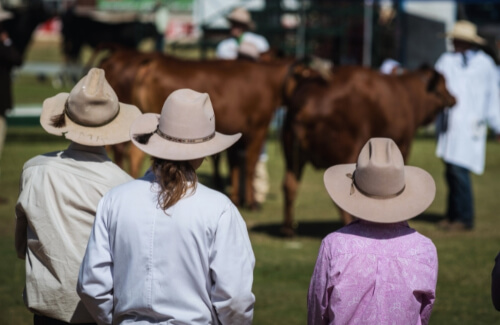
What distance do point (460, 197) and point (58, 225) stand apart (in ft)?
21.1

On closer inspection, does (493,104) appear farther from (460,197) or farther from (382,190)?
(382,190)

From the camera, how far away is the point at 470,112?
9.48m

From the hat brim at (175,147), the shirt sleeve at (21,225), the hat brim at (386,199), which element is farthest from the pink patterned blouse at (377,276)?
the shirt sleeve at (21,225)

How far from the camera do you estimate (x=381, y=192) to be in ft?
11.0

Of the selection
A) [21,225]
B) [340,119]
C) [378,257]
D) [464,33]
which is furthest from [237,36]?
[378,257]

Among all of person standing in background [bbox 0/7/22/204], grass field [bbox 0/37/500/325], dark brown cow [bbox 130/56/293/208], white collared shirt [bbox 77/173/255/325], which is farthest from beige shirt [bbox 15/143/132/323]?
person standing in background [bbox 0/7/22/204]

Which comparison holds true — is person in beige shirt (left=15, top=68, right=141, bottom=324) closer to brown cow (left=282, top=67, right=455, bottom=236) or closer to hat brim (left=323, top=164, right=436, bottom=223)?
hat brim (left=323, top=164, right=436, bottom=223)

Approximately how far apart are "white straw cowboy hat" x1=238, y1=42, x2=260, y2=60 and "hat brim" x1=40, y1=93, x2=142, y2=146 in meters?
6.84

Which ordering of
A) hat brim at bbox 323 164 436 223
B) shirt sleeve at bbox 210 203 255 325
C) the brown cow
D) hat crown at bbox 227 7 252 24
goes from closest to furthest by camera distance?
shirt sleeve at bbox 210 203 255 325 → hat brim at bbox 323 164 436 223 → the brown cow → hat crown at bbox 227 7 252 24

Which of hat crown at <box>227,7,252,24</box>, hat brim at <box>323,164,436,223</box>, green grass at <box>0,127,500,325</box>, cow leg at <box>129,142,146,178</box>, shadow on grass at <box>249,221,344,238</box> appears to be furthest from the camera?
hat crown at <box>227,7,252,24</box>

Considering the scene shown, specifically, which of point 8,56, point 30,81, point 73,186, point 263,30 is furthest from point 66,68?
point 73,186

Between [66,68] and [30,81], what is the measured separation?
3623mm

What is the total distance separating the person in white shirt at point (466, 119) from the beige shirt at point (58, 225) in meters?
6.25

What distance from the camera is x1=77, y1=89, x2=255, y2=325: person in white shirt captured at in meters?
3.20
